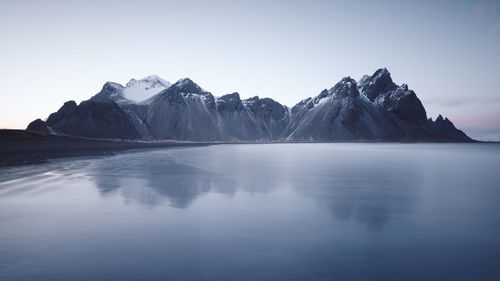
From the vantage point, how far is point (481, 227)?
42.9 feet

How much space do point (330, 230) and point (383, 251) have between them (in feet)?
8.72

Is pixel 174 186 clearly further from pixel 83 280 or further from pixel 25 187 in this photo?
pixel 83 280

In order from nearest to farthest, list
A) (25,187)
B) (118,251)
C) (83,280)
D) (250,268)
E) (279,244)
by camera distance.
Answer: (83,280) → (250,268) → (118,251) → (279,244) → (25,187)

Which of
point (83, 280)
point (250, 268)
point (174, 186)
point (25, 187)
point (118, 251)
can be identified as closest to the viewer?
point (83, 280)

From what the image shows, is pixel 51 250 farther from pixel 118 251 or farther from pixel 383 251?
pixel 383 251

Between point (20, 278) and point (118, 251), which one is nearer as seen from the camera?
point (20, 278)

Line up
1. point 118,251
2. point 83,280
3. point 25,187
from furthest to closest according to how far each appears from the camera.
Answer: point 25,187 → point 118,251 → point 83,280

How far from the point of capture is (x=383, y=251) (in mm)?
9945

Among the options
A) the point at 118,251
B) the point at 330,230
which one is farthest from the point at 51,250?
the point at 330,230

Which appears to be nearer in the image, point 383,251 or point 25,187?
point 383,251

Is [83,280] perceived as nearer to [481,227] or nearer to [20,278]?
[20,278]

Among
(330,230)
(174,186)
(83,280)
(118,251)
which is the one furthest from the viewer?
(174,186)

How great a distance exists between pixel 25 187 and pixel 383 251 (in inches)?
842

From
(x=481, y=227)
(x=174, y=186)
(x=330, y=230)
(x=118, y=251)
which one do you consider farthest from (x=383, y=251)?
(x=174, y=186)
